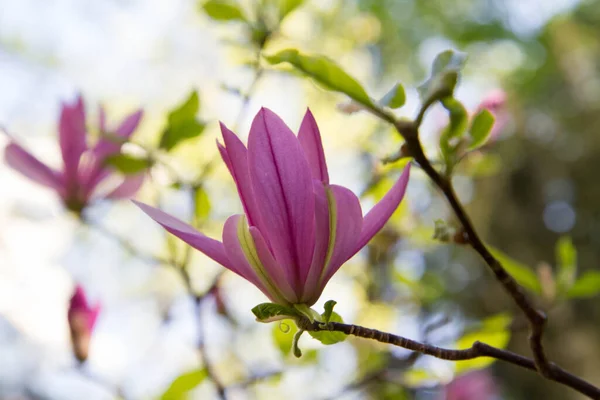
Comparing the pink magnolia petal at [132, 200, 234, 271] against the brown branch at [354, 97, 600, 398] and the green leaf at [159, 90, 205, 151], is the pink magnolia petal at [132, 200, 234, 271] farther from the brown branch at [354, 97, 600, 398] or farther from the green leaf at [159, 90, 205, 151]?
the green leaf at [159, 90, 205, 151]

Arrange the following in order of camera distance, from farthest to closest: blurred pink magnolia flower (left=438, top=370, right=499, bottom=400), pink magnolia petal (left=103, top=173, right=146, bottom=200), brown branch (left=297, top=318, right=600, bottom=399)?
blurred pink magnolia flower (left=438, top=370, right=499, bottom=400)
pink magnolia petal (left=103, top=173, right=146, bottom=200)
brown branch (left=297, top=318, right=600, bottom=399)

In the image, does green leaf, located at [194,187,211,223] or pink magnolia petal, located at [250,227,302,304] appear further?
green leaf, located at [194,187,211,223]

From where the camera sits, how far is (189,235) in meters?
0.26

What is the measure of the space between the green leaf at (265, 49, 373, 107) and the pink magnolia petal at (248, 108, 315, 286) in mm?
38

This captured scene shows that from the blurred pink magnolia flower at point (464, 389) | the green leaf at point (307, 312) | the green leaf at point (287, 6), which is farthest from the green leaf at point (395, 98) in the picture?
the blurred pink magnolia flower at point (464, 389)

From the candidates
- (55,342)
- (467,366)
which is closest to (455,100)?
(467,366)

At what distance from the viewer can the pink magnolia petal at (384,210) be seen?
27 cm

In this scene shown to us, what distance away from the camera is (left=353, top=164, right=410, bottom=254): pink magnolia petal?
0.27 metres

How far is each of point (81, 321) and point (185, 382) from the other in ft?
0.38

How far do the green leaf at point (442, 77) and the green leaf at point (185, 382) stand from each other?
35 cm

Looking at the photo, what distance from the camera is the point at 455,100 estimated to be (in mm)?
295

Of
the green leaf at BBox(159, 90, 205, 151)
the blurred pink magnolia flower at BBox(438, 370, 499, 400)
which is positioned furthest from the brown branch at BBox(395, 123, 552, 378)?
the blurred pink magnolia flower at BBox(438, 370, 499, 400)

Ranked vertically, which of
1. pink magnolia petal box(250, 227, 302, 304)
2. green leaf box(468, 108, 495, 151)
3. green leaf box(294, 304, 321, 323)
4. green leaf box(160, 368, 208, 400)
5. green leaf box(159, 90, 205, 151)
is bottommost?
green leaf box(294, 304, 321, 323)

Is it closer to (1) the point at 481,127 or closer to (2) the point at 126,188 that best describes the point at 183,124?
(2) the point at 126,188
